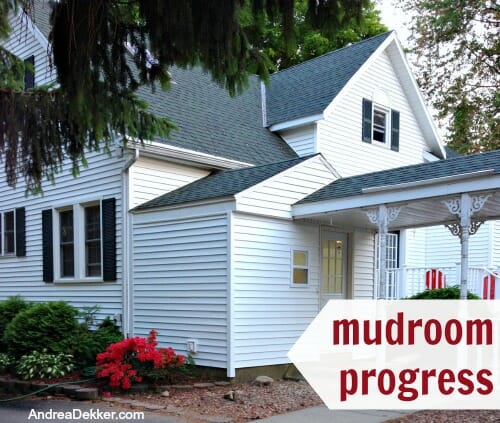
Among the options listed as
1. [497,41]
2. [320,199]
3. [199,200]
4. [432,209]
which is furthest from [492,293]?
[497,41]

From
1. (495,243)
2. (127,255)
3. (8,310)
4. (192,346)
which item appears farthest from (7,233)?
(495,243)

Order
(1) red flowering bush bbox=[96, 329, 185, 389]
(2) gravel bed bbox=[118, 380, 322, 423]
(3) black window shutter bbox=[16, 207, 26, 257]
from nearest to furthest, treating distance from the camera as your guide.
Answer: (2) gravel bed bbox=[118, 380, 322, 423], (1) red flowering bush bbox=[96, 329, 185, 389], (3) black window shutter bbox=[16, 207, 26, 257]

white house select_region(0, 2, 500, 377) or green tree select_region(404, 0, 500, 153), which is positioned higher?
green tree select_region(404, 0, 500, 153)

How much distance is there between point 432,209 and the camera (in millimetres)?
8664

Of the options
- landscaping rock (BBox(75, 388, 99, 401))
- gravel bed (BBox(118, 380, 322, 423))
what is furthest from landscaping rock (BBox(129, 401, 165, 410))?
landscaping rock (BBox(75, 388, 99, 401))

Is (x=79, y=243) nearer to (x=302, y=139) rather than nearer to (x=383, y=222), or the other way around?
(x=302, y=139)

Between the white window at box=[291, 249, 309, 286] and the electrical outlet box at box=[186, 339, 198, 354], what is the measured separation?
1.85 m

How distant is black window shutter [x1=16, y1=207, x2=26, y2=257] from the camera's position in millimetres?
12070

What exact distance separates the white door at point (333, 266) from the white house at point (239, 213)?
0.04 meters

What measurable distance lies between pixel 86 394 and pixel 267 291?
3.02 meters

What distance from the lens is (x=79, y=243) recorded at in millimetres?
10680

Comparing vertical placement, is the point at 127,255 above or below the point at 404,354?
above

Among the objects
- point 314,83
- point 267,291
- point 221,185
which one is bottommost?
point 267,291

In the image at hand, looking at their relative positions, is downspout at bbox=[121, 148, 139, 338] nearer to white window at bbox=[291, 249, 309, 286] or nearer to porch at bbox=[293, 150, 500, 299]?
white window at bbox=[291, 249, 309, 286]
